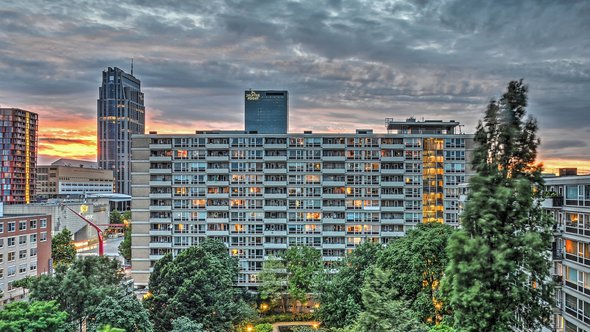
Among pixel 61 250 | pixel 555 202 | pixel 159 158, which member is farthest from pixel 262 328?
pixel 61 250

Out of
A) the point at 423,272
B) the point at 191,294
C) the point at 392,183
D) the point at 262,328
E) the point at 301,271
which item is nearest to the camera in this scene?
the point at 423,272

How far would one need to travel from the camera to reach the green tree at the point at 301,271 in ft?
195

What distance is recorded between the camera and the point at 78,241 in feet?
396

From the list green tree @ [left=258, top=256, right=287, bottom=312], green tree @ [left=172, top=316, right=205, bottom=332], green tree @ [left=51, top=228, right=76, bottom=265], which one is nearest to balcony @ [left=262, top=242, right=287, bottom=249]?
green tree @ [left=258, top=256, right=287, bottom=312]

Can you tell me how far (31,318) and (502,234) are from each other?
3290 cm

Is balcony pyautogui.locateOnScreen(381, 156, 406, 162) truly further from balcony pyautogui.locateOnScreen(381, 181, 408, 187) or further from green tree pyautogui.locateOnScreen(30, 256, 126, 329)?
green tree pyautogui.locateOnScreen(30, 256, 126, 329)

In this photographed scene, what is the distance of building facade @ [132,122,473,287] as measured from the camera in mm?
73000

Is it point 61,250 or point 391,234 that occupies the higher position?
point 391,234

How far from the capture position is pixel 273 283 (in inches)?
2395

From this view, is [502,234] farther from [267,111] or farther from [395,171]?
[267,111]

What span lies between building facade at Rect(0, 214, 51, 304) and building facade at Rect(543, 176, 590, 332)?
216 feet

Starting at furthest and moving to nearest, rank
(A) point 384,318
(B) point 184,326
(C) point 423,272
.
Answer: (C) point 423,272 < (B) point 184,326 < (A) point 384,318

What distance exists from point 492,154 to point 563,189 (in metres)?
17.7

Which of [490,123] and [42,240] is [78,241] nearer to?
[42,240]
